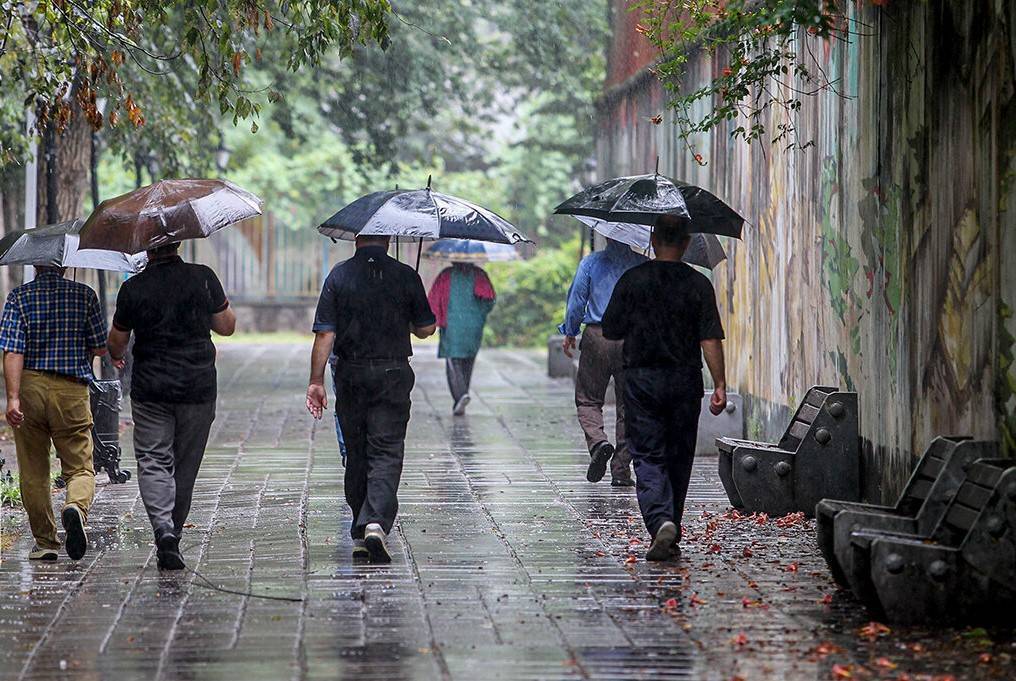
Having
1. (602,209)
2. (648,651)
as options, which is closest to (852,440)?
(602,209)

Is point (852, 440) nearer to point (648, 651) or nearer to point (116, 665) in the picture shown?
point (648, 651)

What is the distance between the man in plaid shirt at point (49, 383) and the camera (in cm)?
825

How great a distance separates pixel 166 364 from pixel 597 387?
4.03 meters

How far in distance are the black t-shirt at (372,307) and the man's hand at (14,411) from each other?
158 cm

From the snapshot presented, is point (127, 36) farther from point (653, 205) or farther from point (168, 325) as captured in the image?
point (653, 205)

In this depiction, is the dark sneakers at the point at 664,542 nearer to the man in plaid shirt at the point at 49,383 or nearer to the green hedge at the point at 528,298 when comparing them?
the man in plaid shirt at the point at 49,383

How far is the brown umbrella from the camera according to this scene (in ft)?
25.8

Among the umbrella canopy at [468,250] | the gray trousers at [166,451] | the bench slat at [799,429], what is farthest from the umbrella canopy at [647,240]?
the umbrella canopy at [468,250]

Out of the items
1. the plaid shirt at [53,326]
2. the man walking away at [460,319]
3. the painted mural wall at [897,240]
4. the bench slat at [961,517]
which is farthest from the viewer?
the man walking away at [460,319]

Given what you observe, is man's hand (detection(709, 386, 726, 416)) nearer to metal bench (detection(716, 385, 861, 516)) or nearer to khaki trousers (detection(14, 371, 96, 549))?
metal bench (detection(716, 385, 861, 516))

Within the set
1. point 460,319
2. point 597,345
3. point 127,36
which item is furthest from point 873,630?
point 460,319

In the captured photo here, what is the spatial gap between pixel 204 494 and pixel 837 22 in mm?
5095

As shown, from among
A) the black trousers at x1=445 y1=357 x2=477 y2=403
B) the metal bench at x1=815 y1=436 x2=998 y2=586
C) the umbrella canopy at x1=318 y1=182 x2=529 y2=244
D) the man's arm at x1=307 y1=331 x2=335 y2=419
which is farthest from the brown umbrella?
the black trousers at x1=445 y1=357 x2=477 y2=403

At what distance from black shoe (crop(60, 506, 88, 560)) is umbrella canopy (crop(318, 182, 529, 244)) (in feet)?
6.54
